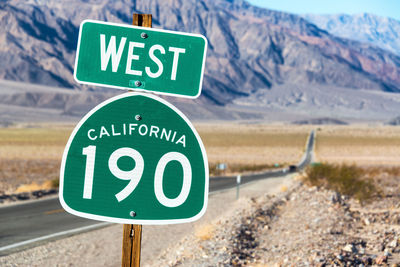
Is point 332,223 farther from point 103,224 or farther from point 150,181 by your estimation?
point 150,181

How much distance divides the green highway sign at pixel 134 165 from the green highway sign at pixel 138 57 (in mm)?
123

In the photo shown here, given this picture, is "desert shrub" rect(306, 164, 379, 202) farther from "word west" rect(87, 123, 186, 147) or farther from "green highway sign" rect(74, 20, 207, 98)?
"word west" rect(87, 123, 186, 147)

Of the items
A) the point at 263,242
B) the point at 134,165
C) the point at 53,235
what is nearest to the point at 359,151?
the point at 53,235

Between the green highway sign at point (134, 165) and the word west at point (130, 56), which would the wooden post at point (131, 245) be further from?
the word west at point (130, 56)

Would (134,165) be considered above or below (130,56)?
below

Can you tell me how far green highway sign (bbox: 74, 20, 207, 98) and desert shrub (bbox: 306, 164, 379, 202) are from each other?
1579 cm

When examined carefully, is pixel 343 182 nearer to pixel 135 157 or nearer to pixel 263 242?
pixel 263 242

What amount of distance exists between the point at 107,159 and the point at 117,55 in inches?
20.2

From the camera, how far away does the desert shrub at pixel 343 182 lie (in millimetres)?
18922

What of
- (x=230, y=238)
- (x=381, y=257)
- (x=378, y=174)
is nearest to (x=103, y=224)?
(x=230, y=238)

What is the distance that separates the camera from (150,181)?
9.41ft

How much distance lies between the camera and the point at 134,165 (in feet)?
9.39

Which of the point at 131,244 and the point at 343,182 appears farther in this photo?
the point at 343,182

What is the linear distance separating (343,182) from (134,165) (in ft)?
59.9
